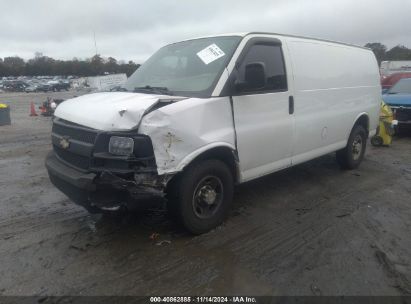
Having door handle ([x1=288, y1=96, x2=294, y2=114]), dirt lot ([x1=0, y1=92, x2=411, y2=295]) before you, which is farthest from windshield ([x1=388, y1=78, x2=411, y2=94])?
door handle ([x1=288, y1=96, x2=294, y2=114])

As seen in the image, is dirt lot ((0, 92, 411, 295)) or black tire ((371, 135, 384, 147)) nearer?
dirt lot ((0, 92, 411, 295))

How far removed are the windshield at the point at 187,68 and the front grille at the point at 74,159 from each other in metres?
1.13

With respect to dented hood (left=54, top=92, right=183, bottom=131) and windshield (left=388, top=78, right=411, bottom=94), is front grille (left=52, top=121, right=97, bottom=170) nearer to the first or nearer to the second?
dented hood (left=54, top=92, right=183, bottom=131)

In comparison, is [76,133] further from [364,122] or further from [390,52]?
[390,52]

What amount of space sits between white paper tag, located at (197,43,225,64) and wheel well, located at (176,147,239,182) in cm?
108

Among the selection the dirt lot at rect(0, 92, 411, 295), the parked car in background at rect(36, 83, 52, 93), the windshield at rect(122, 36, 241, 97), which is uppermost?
the parked car in background at rect(36, 83, 52, 93)

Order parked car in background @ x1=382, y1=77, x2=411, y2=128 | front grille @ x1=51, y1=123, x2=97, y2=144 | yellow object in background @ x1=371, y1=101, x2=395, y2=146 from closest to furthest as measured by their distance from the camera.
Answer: front grille @ x1=51, y1=123, x2=97, y2=144, yellow object in background @ x1=371, y1=101, x2=395, y2=146, parked car in background @ x1=382, y1=77, x2=411, y2=128

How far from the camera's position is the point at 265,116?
14.8 ft

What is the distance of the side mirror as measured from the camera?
13.5 ft

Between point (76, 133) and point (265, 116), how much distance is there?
219cm

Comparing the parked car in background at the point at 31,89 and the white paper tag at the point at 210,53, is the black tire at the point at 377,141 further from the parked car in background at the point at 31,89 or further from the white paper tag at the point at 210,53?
the parked car in background at the point at 31,89

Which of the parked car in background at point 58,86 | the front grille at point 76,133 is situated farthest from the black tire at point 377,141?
the parked car in background at point 58,86

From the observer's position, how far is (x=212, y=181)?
4.12 meters

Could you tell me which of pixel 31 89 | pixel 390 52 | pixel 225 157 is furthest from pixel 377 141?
pixel 390 52
